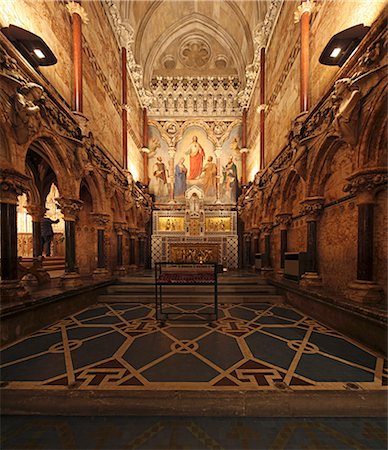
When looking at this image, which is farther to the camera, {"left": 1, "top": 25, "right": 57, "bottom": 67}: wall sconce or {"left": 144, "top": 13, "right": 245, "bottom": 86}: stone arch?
{"left": 144, "top": 13, "right": 245, "bottom": 86}: stone arch

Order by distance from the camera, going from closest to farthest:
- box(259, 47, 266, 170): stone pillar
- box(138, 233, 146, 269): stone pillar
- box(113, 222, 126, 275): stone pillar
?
1. box(113, 222, 126, 275): stone pillar
2. box(259, 47, 266, 170): stone pillar
3. box(138, 233, 146, 269): stone pillar

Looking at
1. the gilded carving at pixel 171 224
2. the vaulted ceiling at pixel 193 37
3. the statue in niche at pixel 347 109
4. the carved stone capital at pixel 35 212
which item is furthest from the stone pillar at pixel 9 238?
the vaulted ceiling at pixel 193 37

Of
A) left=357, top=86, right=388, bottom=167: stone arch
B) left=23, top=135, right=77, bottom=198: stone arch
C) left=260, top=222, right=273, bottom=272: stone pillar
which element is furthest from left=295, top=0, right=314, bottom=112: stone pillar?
left=23, top=135, right=77, bottom=198: stone arch

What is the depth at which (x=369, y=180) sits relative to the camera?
3.65 meters

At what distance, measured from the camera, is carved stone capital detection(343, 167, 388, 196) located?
3570 mm

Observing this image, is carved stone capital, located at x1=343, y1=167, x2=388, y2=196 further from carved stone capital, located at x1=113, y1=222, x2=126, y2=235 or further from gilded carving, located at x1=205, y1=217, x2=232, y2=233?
gilded carving, located at x1=205, y1=217, x2=232, y2=233

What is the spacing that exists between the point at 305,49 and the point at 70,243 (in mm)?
8706

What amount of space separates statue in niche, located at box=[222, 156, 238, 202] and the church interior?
95.9 inches

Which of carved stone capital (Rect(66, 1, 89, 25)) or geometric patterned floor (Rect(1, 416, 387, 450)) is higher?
carved stone capital (Rect(66, 1, 89, 25))

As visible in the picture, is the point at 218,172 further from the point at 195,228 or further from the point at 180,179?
the point at 195,228

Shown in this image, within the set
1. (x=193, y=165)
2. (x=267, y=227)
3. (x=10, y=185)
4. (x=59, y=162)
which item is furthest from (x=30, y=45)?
(x=193, y=165)

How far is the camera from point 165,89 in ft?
49.3

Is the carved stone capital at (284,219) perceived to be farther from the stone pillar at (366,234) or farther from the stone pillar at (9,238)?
the stone pillar at (9,238)

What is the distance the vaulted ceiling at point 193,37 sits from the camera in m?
12.6
